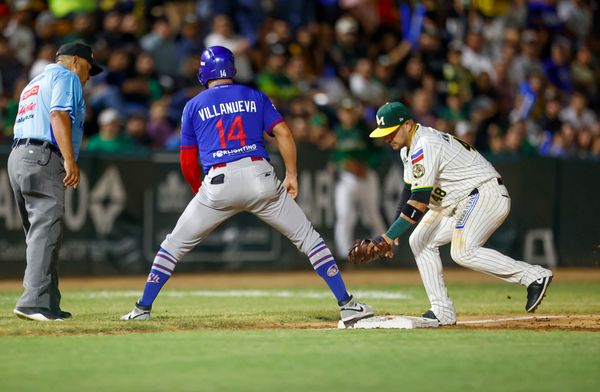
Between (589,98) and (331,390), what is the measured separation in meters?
18.8

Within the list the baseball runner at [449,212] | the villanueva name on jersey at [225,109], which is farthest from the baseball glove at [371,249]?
the villanueva name on jersey at [225,109]

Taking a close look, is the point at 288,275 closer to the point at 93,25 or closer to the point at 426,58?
the point at 93,25

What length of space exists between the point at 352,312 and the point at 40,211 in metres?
2.92

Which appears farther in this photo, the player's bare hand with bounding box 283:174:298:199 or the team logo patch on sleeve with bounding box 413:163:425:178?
the player's bare hand with bounding box 283:174:298:199

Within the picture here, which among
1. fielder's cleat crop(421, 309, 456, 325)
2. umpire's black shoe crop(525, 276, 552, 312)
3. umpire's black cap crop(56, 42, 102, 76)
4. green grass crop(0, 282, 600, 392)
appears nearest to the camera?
green grass crop(0, 282, 600, 392)

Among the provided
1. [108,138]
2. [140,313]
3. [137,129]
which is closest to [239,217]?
[137,129]

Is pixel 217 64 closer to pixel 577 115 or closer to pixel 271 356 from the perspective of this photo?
pixel 271 356

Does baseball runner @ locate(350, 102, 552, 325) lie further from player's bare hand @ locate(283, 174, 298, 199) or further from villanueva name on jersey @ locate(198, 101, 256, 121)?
villanueva name on jersey @ locate(198, 101, 256, 121)

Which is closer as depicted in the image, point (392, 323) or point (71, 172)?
point (392, 323)

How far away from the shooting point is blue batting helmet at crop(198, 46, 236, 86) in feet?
32.0

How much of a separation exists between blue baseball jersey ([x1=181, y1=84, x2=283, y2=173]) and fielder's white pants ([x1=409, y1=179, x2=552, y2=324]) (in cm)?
168

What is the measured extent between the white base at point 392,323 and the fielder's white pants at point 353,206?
311 inches

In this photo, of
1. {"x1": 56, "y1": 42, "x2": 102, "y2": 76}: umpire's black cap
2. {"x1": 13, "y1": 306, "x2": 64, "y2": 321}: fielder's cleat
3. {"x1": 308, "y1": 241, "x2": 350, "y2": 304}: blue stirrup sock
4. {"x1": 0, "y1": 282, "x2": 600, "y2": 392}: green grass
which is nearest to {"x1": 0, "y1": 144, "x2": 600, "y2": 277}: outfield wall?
{"x1": 0, "y1": 282, "x2": 600, "y2": 392}: green grass

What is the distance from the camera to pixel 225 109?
959 centimetres
